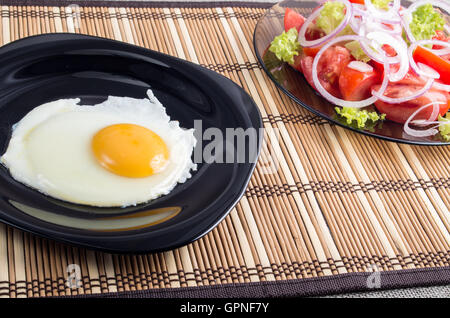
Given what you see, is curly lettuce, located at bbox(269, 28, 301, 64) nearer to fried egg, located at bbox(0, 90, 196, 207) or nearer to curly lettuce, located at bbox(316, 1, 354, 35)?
curly lettuce, located at bbox(316, 1, 354, 35)

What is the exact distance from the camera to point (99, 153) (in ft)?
5.26

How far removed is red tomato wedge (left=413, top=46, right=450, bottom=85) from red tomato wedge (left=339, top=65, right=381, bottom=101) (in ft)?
0.75

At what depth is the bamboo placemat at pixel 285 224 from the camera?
1.45m

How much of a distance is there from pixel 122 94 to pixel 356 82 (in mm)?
957

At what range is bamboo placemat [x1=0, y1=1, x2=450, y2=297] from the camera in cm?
145

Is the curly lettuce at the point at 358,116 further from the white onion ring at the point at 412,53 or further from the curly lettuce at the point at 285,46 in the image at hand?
the curly lettuce at the point at 285,46

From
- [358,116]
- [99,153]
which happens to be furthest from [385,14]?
[99,153]

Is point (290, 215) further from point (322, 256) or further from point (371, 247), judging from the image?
point (371, 247)

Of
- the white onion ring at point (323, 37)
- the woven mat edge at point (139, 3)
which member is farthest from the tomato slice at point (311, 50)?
the woven mat edge at point (139, 3)

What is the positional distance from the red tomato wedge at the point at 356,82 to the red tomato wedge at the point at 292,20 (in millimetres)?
429
